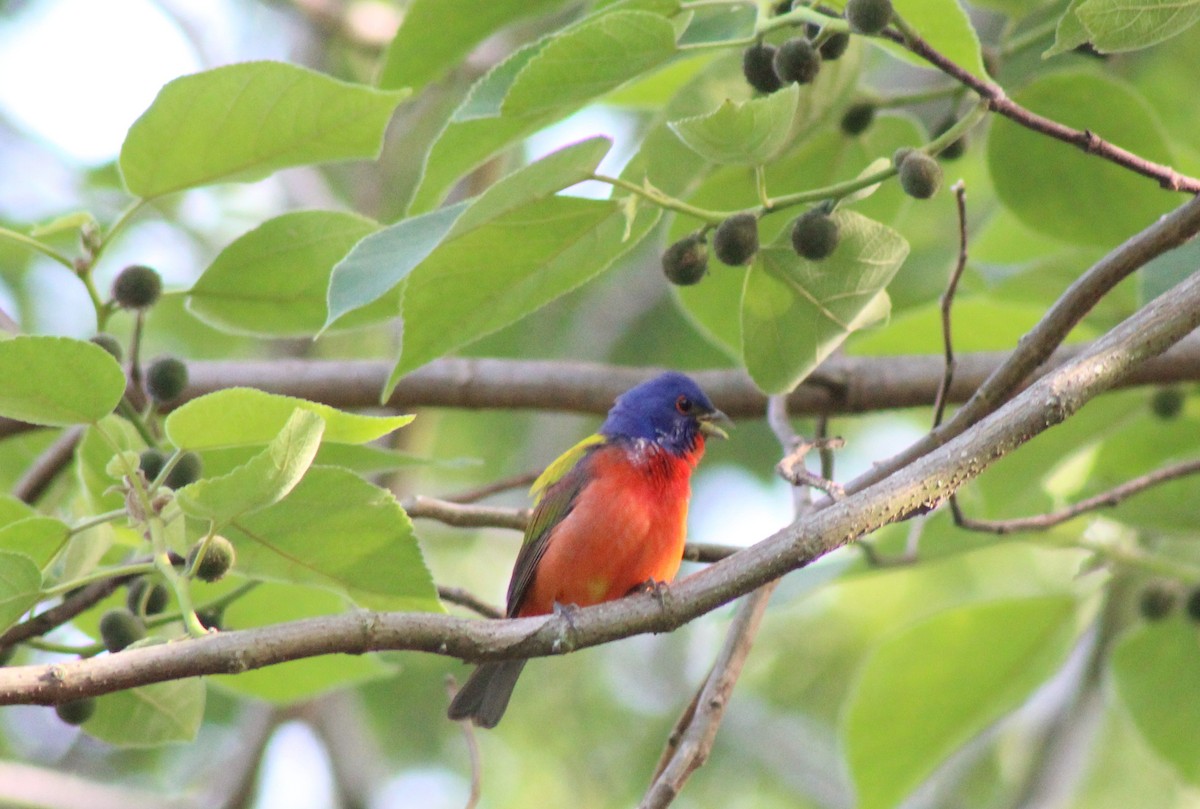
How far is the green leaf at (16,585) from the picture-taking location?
2.62 m

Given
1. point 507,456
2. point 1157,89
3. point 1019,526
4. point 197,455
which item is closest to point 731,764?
point 507,456

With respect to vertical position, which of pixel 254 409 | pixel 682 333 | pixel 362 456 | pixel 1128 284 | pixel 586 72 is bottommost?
pixel 254 409

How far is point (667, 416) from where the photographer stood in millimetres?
5430

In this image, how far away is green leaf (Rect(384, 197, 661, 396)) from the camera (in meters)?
3.03

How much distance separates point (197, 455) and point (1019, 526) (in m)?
2.18

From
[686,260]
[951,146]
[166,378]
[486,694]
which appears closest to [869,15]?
[686,260]

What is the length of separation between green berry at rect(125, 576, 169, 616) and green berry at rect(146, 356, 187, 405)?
1.71 ft

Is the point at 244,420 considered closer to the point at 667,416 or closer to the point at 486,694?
the point at 486,694

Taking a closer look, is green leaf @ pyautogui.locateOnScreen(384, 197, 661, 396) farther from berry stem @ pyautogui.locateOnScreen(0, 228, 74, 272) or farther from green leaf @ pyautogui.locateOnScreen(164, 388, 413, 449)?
berry stem @ pyautogui.locateOnScreen(0, 228, 74, 272)

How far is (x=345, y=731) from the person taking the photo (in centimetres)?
727

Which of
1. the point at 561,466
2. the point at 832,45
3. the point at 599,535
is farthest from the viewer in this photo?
the point at 561,466

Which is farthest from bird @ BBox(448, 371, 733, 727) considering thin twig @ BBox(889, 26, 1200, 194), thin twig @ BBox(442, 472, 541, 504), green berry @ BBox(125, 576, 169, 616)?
thin twig @ BBox(889, 26, 1200, 194)

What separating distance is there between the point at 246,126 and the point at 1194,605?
10.6 feet

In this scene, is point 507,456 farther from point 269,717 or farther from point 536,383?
point 536,383
